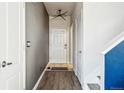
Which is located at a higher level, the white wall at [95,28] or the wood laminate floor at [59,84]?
the white wall at [95,28]

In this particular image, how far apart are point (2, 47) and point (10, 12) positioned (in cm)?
55

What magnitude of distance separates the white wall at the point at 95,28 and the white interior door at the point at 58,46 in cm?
515

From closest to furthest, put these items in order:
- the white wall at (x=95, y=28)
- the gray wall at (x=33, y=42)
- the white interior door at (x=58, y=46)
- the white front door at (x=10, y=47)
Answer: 1. the white front door at (x=10, y=47)
2. the gray wall at (x=33, y=42)
3. the white wall at (x=95, y=28)
4. the white interior door at (x=58, y=46)

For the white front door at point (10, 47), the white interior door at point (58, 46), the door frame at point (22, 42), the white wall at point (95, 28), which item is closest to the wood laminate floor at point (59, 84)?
the white wall at point (95, 28)

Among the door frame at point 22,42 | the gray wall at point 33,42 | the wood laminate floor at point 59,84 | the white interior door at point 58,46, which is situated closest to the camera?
the door frame at point 22,42

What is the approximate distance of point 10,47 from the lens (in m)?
2.19

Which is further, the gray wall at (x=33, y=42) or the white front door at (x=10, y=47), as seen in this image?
the gray wall at (x=33, y=42)

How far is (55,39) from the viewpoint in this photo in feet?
29.7

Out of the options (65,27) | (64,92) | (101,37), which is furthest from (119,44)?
(65,27)

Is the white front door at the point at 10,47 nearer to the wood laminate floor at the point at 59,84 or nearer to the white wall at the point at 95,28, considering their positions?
the wood laminate floor at the point at 59,84

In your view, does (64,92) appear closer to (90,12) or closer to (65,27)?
(90,12)

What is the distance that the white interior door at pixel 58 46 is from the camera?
905 cm

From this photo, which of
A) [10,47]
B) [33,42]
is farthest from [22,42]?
[33,42]

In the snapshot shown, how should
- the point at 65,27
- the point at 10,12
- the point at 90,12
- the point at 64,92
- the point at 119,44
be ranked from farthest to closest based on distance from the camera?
the point at 65,27
the point at 90,12
the point at 119,44
the point at 10,12
the point at 64,92
